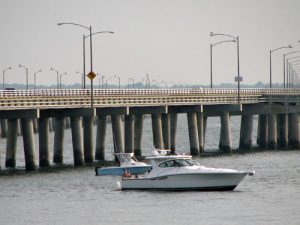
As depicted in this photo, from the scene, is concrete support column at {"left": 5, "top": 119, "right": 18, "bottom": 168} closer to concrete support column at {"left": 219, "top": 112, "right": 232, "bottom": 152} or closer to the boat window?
concrete support column at {"left": 219, "top": 112, "right": 232, "bottom": 152}

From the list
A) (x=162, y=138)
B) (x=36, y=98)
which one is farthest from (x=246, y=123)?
(x=36, y=98)

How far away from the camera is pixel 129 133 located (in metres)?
127

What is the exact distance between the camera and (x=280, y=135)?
149000 millimetres

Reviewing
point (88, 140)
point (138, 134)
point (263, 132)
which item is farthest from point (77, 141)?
point (263, 132)

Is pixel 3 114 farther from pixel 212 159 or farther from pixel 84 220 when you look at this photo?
pixel 84 220

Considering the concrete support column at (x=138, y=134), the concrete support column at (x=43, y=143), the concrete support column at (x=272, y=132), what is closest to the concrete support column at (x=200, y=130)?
the concrete support column at (x=138, y=134)

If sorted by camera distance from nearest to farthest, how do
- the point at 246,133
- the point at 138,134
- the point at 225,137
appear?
1. the point at 138,134
2. the point at 225,137
3. the point at 246,133

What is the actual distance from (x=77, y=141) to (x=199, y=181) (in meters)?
33.3

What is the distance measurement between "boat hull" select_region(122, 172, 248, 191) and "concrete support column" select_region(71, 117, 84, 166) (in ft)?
96.6

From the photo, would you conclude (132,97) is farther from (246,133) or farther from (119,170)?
(119,170)

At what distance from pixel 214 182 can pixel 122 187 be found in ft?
22.7

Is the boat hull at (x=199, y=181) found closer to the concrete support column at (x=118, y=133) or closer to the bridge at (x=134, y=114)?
the bridge at (x=134, y=114)

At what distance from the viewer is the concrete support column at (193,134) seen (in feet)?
431

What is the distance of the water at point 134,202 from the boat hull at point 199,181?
2.75ft
